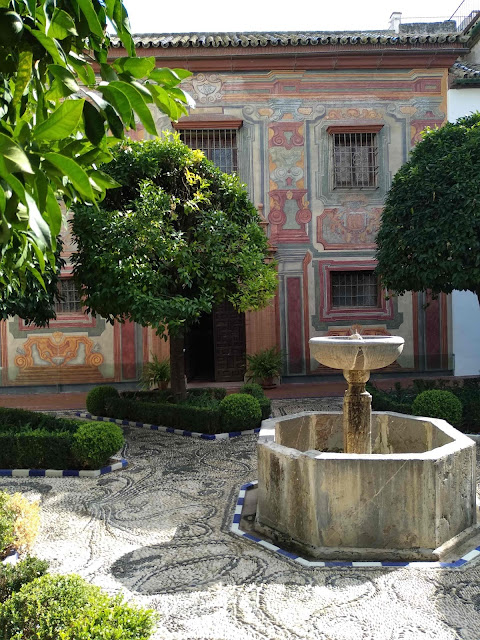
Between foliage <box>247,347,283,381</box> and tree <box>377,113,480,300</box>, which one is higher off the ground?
tree <box>377,113,480,300</box>

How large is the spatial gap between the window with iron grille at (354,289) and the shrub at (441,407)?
5603mm

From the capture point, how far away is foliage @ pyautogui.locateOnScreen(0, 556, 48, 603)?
9.77ft

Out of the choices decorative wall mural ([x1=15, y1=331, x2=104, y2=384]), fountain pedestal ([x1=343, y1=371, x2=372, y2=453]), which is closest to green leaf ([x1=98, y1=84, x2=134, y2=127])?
fountain pedestal ([x1=343, y1=371, x2=372, y2=453])

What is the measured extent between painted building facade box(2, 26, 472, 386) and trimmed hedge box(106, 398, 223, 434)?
3.54m

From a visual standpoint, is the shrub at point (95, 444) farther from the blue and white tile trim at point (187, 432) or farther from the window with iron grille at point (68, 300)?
the window with iron grille at point (68, 300)

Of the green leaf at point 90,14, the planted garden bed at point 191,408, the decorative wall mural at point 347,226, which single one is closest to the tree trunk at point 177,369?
the planted garden bed at point 191,408

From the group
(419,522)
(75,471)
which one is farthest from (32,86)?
(75,471)

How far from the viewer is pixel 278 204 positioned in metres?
12.9

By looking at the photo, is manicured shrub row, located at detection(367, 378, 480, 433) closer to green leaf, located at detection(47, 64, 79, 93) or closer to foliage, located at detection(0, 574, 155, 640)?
foliage, located at detection(0, 574, 155, 640)

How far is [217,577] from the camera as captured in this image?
384 cm

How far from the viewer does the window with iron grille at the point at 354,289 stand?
13.2 meters

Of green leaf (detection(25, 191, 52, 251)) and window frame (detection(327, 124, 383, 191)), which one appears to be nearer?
green leaf (detection(25, 191, 52, 251))

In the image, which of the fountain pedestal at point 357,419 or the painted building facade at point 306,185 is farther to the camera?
the painted building facade at point 306,185

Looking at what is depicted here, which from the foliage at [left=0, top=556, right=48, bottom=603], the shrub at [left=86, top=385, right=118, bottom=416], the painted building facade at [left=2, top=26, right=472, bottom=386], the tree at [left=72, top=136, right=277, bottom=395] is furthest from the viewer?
the painted building facade at [left=2, top=26, right=472, bottom=386]
